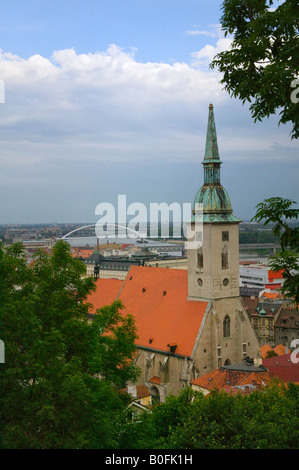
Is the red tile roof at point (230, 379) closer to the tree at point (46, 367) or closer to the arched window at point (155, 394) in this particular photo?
the arched window at point (155, 394)

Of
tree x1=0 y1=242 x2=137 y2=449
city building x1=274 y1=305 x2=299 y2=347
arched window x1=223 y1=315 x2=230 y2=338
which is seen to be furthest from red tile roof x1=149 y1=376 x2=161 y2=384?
city building x1=274 y1=305 x2=299 y2=347

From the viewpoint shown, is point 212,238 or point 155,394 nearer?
point 155,394

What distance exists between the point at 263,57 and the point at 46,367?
1037cm

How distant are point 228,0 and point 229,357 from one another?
3570cm

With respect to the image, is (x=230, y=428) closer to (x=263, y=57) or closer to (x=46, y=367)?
(x=46, y=367)

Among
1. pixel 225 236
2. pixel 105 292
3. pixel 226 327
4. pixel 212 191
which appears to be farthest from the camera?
pixel 105 292

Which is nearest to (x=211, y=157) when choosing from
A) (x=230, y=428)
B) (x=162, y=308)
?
(x=162, y=308)

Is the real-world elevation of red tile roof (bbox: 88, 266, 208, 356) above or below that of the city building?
above

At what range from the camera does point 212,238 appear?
1734 inches

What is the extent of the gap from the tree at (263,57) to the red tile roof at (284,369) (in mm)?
36833

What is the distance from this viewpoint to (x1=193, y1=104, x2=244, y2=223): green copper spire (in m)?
44.4

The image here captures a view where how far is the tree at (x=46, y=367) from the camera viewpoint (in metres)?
15.4

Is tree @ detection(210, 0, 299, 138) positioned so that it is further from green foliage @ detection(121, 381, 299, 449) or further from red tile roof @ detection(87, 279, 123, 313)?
red tile roof @ detection(87, 279, 123, 313)

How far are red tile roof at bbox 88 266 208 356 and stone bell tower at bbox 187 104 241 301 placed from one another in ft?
5.18
